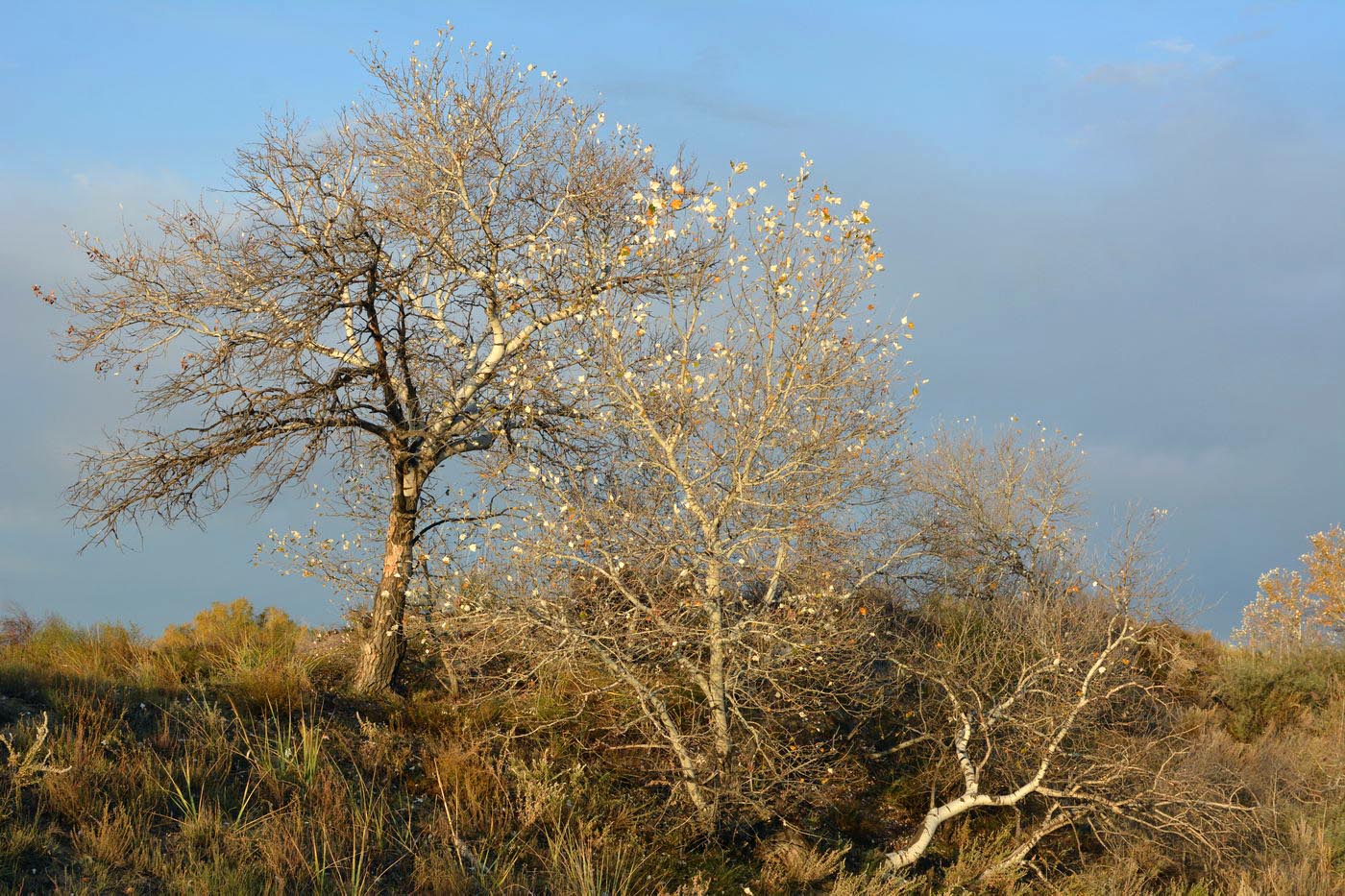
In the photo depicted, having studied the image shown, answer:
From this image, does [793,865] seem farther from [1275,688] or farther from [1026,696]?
[1275,688]

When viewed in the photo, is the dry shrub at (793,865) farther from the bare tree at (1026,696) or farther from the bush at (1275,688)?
the bush at (1275,688)

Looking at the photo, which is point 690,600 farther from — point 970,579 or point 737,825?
point 970,579

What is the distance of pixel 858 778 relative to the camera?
41.6 feet

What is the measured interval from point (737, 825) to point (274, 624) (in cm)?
895

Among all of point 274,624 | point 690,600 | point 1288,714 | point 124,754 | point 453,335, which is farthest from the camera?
point 1288,714

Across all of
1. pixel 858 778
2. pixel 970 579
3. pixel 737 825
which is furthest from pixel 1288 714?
pixel 737 825

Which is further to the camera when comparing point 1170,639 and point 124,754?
point 1170,639

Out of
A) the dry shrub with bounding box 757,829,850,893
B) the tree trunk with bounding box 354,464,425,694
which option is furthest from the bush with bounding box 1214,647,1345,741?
the tree trunk with bounding box 354,464,425,694

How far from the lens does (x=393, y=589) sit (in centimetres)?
1266

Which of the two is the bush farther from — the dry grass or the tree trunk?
the tree trunk

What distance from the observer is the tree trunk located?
1259 cm

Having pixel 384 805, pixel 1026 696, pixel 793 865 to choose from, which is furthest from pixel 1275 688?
pixel 384 805

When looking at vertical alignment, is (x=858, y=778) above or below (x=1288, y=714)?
below

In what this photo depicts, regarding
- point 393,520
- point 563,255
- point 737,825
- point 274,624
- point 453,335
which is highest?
point 563,255
